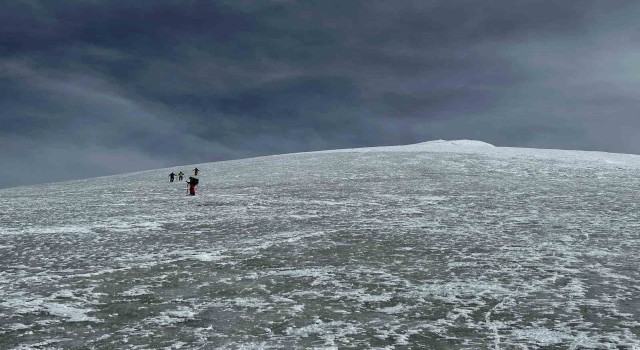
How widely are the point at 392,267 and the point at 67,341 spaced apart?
5079 millimetres

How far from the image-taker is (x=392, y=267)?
28.8 feet

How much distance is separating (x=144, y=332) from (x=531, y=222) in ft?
33.9

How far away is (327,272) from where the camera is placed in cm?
848

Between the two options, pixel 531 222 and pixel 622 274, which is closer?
pixel 622 274

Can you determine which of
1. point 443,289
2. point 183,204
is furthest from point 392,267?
point 183,204

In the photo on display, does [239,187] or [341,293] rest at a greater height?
[239,187]

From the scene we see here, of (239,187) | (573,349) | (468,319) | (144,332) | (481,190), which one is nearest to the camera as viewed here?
(573,349)

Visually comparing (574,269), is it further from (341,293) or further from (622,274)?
(341,293)

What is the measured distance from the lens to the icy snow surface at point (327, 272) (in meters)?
5.82

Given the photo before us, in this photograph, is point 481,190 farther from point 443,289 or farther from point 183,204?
point 443,289

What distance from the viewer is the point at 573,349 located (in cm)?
530

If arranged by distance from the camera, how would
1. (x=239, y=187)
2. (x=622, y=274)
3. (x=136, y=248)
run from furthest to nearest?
(x=239, y=187)
(x=136, y=248)
(x=622, y=274)

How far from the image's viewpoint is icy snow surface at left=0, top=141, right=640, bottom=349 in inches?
229

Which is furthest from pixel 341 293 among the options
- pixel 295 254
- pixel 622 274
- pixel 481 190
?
pixel 481 190
